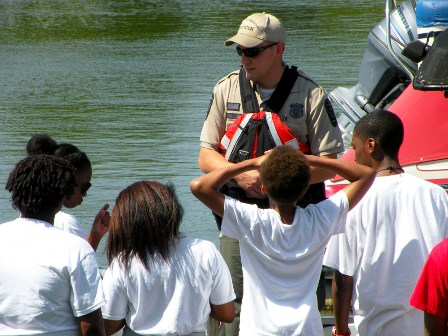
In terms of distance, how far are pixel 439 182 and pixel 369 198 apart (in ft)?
5.61

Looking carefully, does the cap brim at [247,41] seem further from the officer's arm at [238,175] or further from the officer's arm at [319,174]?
the officer's arm at [319,174]

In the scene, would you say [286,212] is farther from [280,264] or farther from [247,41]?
[247,41]

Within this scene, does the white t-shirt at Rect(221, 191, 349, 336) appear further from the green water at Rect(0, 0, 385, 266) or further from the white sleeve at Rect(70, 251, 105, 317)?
the green water at Rect(0, 0, 385, 266)

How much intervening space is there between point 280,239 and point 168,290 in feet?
1.59

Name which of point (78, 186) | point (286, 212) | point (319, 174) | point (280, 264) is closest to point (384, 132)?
point (319, 174)

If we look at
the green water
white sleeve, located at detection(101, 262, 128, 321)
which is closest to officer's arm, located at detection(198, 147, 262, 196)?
white sleeve, located at detection(101, 262, 128, 321)

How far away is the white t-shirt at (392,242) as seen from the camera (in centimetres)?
418

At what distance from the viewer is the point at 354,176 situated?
4148 millimetres

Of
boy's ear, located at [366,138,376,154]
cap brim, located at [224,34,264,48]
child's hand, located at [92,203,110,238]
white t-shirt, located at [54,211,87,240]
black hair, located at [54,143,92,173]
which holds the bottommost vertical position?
child's hand, located at [92,203,110,238]

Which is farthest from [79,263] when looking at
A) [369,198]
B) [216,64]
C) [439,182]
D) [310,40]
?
[310,40]

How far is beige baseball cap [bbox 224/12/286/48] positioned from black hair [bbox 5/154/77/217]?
140 cm

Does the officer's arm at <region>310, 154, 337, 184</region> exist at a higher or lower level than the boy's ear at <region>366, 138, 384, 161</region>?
lower

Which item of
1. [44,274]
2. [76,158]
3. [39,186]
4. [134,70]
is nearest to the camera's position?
[44,274]

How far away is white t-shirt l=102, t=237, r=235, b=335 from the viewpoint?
3.91 meters
